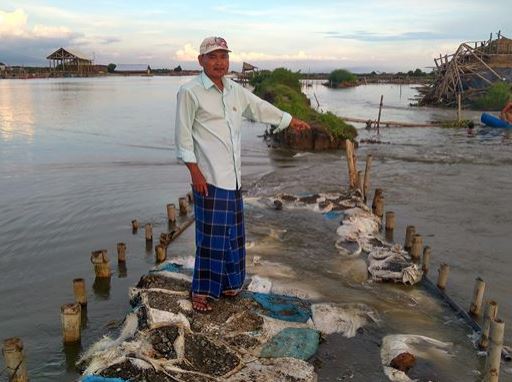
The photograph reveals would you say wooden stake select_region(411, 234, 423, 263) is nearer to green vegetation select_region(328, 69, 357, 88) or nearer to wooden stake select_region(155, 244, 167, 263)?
wooden stake select_region(155, 244, 167, 263)

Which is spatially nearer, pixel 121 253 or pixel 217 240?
pixel 217 240

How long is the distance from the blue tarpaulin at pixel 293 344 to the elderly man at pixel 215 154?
2.01 feet

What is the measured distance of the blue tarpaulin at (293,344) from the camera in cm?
384

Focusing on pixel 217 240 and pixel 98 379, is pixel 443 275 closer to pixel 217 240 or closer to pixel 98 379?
pixel 217 240

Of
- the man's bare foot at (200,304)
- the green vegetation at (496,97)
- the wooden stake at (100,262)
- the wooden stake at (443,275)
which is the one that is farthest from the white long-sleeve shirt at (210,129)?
the green vegetation at (496,97)

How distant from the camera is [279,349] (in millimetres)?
3869

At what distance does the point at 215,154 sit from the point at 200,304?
4.19ft

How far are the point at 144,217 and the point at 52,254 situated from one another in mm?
2177

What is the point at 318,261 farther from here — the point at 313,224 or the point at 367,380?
the point at 367,380

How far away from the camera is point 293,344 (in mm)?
3980

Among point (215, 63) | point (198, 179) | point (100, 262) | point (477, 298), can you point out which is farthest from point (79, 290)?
point (477, 298)

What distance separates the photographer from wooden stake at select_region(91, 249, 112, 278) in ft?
19.0

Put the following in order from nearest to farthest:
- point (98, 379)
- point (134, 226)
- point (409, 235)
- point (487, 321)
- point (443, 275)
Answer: point (98, 379)
point (487, 321)
point (443, 275)
point (409, 235)
point (134, 226)

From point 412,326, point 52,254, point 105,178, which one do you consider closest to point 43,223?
point 52,254
